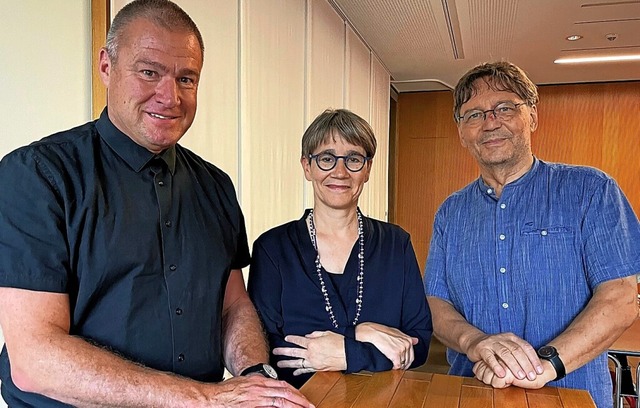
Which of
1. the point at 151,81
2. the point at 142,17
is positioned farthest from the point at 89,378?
the point at 142,17

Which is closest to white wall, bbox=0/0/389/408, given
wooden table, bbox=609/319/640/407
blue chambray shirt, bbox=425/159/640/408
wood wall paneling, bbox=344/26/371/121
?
wood wall paneling, bbox=344/26/371/121

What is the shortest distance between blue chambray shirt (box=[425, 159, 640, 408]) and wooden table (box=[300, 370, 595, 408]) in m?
0.40

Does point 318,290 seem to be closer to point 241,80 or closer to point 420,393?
point 420,393

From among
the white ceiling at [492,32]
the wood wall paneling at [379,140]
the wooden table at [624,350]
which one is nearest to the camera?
the wooden table at [624,350]

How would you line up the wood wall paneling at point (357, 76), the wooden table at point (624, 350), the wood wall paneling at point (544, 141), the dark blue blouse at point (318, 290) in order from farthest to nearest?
1. the wood wall paneling at point (544, 141)
2. the wood wall paneling at point (357, 76)
3. the wooden table at point (624, 350)
4. the dark blue blouse at point (318, 290)

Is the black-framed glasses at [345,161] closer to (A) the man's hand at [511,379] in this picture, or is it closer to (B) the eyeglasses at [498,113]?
(B) the eyeglasses at [498,113]

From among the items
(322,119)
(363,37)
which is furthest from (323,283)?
(363,37)

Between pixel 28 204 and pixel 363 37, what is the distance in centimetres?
417

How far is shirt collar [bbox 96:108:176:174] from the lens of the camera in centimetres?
124

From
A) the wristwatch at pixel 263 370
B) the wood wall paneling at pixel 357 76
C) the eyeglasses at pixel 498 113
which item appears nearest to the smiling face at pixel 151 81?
the wristwatch at pixel 263 370

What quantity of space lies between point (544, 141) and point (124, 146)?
6660 millimetres

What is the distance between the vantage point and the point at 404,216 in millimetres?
7391

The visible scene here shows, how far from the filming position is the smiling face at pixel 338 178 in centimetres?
150

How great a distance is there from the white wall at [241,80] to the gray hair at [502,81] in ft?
3.37
